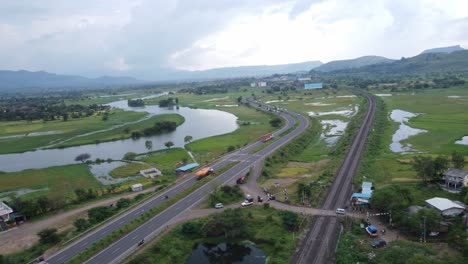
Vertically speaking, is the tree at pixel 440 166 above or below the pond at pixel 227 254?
above

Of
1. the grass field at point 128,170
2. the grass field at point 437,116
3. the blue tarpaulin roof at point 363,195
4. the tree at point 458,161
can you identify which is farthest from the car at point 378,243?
the grass field at point 128,170

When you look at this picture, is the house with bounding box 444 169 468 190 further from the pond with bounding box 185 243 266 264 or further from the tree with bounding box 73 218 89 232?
the tree with bounding box 73 218 89 232

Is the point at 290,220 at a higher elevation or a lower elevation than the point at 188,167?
lower

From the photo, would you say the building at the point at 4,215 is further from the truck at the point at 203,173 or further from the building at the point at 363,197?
the building at the point at 363,197

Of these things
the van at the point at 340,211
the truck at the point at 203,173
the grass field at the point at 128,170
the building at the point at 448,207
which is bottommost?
the grass field at the point at 128,170

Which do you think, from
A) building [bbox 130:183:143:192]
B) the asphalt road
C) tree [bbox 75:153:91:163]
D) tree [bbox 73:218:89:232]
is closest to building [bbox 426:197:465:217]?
the asphalt road

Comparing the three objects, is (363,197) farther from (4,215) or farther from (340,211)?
(4,215)

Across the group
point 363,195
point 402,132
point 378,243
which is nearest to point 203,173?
point 363,195
